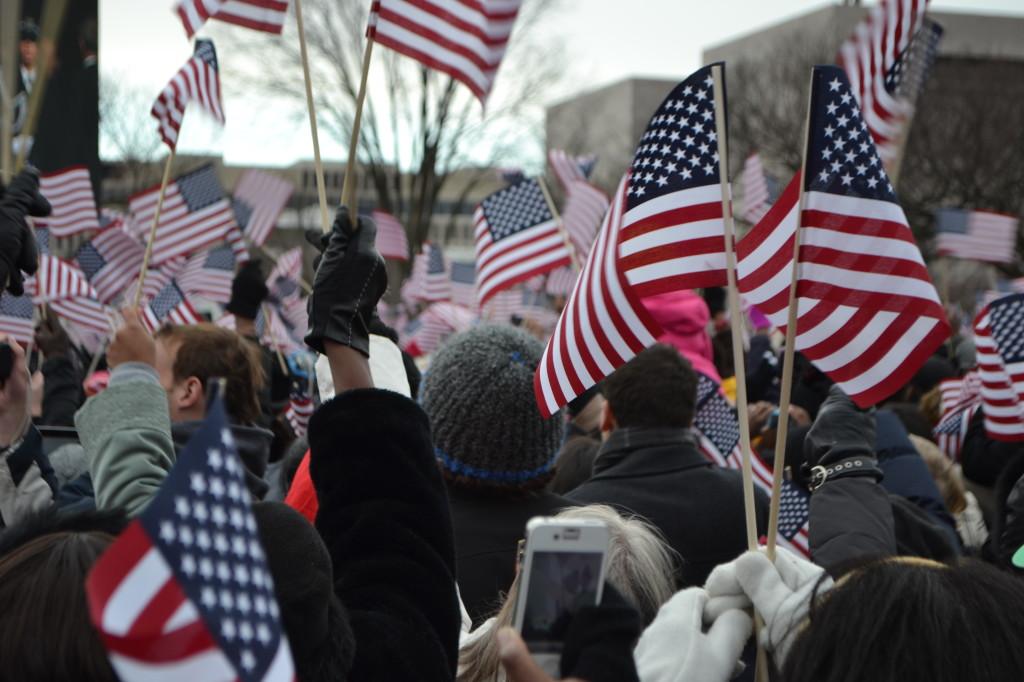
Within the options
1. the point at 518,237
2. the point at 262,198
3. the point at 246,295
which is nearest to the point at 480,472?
the point at 246,295

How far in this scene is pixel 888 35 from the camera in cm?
482

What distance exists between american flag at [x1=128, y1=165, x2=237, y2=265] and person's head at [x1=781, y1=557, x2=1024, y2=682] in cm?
817

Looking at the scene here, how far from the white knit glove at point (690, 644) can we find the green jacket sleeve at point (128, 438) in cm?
112

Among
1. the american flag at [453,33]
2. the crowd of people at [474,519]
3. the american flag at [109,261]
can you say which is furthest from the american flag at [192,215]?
the american flag at [453,33]

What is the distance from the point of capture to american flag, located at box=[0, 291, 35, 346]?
18.5 feet

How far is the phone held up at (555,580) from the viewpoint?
144 cm

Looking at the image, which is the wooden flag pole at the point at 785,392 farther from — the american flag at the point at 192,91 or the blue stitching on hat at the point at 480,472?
the american flag at the point at 192,91

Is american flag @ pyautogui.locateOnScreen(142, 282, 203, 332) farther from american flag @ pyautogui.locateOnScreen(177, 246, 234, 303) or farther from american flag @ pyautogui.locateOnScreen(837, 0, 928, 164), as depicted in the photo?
american flag @ pyautogui.locateOnScreen(837, 0, 928, 164)

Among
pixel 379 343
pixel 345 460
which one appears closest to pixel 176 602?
pixel 345 460

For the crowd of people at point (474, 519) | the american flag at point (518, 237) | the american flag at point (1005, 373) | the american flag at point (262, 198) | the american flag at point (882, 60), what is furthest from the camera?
the american flag at point (262, 198)

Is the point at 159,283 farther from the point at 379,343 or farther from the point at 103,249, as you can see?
the point at 379,343

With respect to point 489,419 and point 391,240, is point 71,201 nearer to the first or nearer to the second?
point 391,240

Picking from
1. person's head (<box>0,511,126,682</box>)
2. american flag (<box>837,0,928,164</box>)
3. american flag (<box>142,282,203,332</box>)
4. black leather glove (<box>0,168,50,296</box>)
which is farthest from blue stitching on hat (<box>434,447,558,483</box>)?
american flag (<box>142,282,203,332</box>)

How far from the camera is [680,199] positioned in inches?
109
